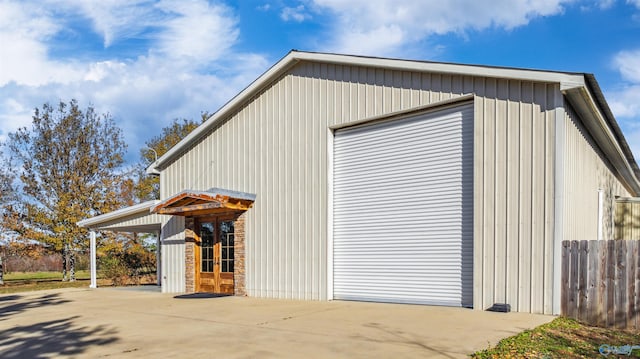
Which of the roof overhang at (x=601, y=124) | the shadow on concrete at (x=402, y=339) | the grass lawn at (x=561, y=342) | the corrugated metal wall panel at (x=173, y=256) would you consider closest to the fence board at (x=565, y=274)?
the grass lawn at (x=561, y=342)

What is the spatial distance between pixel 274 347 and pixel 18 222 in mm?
24313

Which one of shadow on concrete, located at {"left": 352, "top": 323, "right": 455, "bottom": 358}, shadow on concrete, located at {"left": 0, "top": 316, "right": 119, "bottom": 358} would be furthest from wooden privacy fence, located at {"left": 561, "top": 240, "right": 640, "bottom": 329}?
shadow on concrete, located at {"left": 0, "top": 316, "right": 119, "bottom": 358}

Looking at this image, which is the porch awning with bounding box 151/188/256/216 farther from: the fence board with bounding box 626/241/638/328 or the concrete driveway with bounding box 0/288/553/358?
the fence board with bounding box 626/241/638/328

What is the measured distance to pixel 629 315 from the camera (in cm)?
773

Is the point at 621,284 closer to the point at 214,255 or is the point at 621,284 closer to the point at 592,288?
the point at 592,288

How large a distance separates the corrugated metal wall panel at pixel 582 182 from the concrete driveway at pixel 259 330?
262 centimetres

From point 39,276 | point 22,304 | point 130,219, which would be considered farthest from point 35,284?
point 22,304

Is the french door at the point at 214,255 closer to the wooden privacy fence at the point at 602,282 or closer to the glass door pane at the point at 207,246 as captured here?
the glass door pane at the point at 207,246

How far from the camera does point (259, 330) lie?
7.85m

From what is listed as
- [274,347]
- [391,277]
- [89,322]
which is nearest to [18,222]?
[89,322]

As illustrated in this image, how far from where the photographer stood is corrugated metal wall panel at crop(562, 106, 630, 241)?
9445 mm

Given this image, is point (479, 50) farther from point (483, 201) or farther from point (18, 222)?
point (18, 222)

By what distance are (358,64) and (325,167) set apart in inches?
99.2

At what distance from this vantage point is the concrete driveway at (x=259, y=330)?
249 inches
